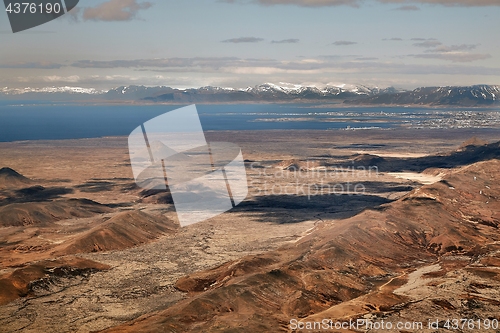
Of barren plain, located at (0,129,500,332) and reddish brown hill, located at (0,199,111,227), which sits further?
reddish brown hill, located at (0,199,111,227)

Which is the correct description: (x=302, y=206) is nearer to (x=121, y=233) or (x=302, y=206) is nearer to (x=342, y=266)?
(x=121, y=233)

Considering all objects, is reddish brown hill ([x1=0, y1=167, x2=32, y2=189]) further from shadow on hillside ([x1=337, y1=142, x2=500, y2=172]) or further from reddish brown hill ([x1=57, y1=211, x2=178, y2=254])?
shadow on hillside ([x1=337, y1=142, x2=500, y2=172])

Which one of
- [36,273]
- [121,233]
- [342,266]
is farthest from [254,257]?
[121,233]

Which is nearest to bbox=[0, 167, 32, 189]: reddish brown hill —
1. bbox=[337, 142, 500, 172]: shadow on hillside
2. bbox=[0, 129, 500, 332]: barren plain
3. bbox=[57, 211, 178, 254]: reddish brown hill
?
bbox=[0, 129, 500, 332]: barren plain

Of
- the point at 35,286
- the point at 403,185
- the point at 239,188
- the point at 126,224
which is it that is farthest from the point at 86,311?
the point at 403,185

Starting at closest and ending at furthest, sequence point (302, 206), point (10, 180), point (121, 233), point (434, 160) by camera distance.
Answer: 1. point (121, 233)
2. point (302, 206)
3. point (10, 180)
4. point (434, 160)

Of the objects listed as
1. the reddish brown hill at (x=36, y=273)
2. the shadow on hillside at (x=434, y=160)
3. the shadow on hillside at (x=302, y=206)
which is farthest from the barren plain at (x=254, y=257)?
the shadow on hillside at (x=434, y=160)
